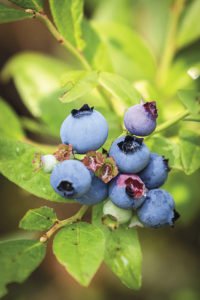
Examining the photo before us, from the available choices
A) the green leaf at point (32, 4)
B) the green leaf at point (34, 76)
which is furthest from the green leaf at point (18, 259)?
the green leaf at point (34, 76)

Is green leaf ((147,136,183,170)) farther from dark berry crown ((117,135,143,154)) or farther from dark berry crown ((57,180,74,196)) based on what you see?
dark berry crown ((57,180,74,196))

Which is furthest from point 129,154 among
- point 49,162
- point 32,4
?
point 32,4

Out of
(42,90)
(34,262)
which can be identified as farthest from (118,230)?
(42,90)

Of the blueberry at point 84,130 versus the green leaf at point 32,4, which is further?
the green leaf at point 32,4

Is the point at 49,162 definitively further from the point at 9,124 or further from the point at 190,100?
the point at 9,124

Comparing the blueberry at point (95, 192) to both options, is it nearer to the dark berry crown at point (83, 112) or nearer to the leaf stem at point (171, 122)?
the dark berry crown at point (83, 112)

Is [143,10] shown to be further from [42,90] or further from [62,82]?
[62,82]

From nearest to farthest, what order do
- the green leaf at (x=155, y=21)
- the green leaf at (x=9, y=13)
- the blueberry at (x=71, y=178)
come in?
the blueberry at (x=71, y=178)
the green leaf at (x=9, y=13)
the green leaf at (x=155, y=21)
